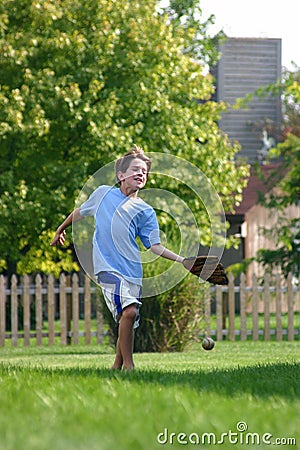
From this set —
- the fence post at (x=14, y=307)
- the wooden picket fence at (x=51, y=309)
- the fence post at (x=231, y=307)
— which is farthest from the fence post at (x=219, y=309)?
the fence post at (x=14, y=307)

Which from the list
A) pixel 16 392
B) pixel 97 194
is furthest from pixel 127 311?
pixel 16 392

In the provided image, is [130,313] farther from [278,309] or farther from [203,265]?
[278,309]

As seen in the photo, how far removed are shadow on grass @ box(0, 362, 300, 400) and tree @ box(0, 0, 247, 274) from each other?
13.8 metres

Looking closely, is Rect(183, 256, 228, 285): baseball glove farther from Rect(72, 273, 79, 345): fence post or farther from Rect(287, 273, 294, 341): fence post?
Rect(287, 273, 294, 341): fence post

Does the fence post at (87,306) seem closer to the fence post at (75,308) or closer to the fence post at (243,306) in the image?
the fence post at (75,308)

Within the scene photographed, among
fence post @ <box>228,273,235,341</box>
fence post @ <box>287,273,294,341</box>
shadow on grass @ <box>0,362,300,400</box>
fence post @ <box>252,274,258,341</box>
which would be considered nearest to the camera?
shadow on grass @ <box>0,362,300,400</box>

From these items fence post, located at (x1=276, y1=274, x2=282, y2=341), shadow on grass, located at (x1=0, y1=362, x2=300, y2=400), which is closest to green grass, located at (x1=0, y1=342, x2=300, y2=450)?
shadow on grass, located at (x1=0, y1=362, x2=300, y2=400)

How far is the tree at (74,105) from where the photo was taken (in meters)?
21.3

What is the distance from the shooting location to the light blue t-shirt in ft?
25.8

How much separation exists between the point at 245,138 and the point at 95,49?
18.2 meters

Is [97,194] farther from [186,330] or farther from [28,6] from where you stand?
[28,6]

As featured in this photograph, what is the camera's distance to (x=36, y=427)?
4266 mm

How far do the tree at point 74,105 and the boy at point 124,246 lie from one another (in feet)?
41.8

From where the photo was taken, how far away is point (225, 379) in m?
6.43
